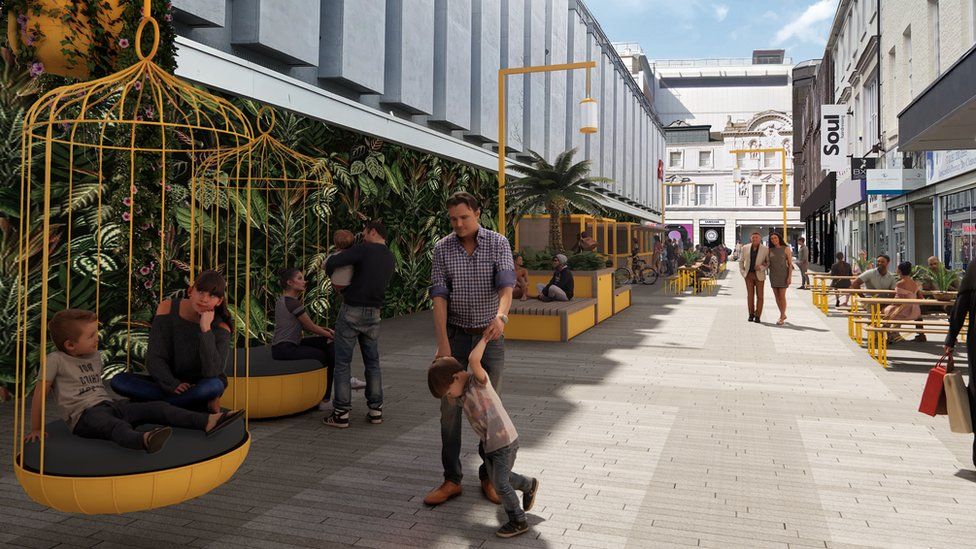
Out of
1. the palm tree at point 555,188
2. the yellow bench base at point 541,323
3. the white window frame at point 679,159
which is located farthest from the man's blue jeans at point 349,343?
the white window frame at point 679,159

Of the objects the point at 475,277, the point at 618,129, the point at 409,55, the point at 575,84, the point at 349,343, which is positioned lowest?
the point at 349,343

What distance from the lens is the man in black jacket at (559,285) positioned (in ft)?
45.9

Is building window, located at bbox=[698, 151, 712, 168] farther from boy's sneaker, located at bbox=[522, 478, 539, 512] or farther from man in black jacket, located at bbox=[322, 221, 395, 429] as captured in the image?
boy's sneaker, located at bbox=[522, 478, 539, 512]

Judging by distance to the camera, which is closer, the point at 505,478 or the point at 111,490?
the point at 111,490

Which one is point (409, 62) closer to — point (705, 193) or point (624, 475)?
point (624, 475)

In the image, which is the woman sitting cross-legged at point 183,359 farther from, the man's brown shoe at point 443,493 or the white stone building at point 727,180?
the white stone building at point 727,180

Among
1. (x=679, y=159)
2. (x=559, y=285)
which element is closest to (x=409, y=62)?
(x=559, y=285)

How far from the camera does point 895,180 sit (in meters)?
20.7

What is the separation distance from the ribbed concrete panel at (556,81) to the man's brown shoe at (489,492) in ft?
78.6

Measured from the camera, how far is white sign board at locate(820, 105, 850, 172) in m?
31.3

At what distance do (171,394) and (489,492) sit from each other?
2.16 m

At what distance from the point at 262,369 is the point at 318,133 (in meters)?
7.31

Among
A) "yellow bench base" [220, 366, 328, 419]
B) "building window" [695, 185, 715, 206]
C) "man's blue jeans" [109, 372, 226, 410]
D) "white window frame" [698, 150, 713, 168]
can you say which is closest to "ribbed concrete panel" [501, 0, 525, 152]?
"yellow bench base" [220, 366, 328, 419]

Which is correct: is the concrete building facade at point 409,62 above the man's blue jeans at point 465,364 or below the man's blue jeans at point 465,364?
above
